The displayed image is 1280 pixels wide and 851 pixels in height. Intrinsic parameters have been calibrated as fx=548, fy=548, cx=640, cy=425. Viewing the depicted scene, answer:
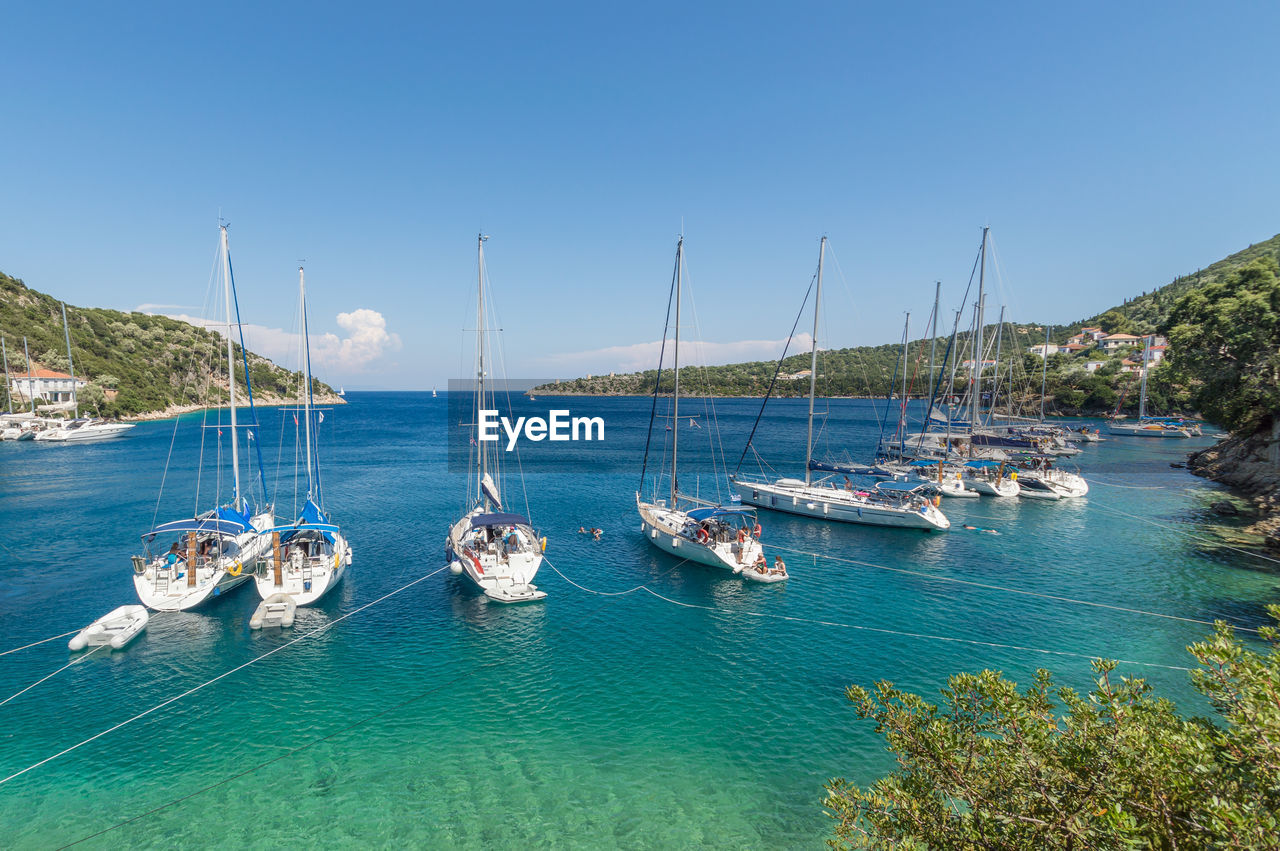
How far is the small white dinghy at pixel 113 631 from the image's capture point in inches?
912

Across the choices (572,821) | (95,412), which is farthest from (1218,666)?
(95,412)

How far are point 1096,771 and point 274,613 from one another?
97.3 ft

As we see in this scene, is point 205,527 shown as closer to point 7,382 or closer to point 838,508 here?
point 838,508

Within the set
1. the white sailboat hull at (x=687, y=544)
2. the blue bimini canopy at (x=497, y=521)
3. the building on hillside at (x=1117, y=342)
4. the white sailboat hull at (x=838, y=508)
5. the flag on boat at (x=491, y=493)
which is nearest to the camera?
the blue bimini canopy at (x=497, y=521)

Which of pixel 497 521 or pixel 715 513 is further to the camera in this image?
pixel 715 513

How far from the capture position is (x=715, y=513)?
111ft

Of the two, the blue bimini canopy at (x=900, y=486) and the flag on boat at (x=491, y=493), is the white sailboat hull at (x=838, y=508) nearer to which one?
the blue bimini canopy at (x=900, y=486)

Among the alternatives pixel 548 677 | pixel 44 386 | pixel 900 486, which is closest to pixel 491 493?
pixel 548 677

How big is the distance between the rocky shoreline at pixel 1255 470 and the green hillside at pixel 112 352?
12829 cm

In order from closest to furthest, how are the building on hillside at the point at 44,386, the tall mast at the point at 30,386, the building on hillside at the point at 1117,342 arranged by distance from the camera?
the tall mast at the point at 30,386, the building on hillside at the point at 44,386, the building on hillside at the point at 1117,342

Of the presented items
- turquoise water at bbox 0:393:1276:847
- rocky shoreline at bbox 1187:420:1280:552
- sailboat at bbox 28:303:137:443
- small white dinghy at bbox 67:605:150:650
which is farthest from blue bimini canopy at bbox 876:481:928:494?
sailboat at bbox 28:303:137:443

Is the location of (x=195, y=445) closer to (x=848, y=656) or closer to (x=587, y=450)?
(x=587, y=450)

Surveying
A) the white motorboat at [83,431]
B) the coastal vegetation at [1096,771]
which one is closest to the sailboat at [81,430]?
the white motorboat at [83,431]

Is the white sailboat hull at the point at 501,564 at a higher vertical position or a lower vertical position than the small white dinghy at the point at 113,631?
higher
